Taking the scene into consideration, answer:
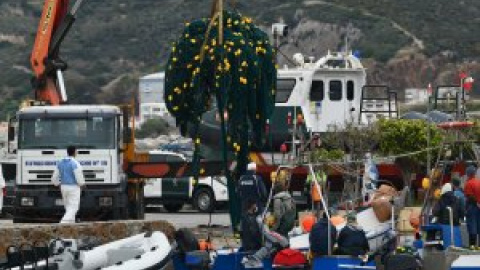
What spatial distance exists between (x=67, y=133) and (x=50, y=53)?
662 centimetres

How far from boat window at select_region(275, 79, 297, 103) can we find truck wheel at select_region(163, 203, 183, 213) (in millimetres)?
4117

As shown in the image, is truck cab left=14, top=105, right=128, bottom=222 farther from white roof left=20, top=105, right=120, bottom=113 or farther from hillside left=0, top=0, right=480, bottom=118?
hillside left=0, top=0, right=480, bottom=118

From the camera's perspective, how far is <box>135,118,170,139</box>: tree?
93562mm

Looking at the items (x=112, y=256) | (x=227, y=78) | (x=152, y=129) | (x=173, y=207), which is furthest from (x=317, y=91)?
(x=152, y=129)

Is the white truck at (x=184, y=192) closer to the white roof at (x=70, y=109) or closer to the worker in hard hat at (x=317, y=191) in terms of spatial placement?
the white roof at (x=70, y=109)

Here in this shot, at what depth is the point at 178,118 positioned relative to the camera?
25.6 metres

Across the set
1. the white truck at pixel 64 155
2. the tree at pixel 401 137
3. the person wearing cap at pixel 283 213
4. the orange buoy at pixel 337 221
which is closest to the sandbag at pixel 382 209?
the orange buoy at pixel 337 221

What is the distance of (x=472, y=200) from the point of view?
73.7 feet

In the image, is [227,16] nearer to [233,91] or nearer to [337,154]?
[233,91]

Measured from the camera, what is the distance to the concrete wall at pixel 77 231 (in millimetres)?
22188

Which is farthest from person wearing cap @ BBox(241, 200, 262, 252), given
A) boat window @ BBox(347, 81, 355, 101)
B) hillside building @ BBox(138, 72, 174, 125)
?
hillside building @ BBox(138, 72, 174, 125)

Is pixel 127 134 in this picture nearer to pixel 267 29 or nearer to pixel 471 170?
pixel 471 170

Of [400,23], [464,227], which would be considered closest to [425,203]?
[464,227]

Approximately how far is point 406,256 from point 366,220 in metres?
1.99
